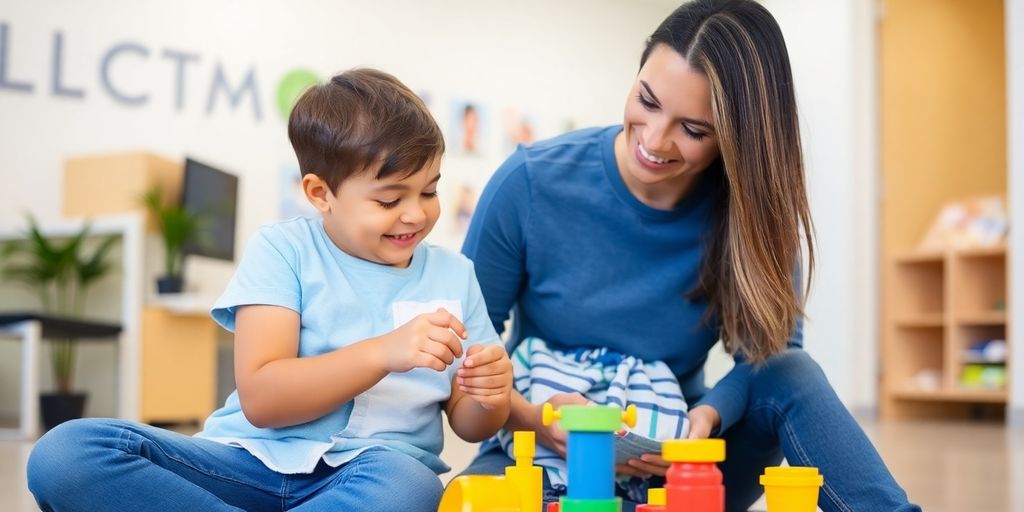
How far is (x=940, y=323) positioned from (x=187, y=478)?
484 cm

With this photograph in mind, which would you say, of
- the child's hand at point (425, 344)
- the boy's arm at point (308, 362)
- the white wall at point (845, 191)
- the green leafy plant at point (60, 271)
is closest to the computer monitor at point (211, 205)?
the green leafy plant at point (60, 271)

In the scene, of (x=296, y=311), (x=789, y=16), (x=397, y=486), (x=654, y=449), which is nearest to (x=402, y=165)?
(x=296, y=311)

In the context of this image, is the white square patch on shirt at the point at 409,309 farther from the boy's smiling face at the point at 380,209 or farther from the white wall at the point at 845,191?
the white wall at the point at 845,191

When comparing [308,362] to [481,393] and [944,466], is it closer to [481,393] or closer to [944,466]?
[481,393]

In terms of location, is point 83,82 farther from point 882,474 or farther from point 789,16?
point 882,474

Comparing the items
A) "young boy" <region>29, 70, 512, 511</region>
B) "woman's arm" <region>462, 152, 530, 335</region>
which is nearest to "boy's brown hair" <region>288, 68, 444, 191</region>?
"young boy" <region>29, 70, 512, 511</region>

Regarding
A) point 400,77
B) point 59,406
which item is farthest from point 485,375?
point 400,77

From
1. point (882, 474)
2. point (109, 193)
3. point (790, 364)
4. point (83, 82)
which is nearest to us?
point (882, 474)

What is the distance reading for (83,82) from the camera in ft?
15.1

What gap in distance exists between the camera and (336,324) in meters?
1.14

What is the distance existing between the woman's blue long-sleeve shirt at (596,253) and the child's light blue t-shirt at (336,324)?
221 millimetres

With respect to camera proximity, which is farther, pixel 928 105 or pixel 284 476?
pixel 928 105

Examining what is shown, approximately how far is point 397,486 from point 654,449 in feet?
1.06

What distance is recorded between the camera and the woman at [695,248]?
4.10 ft
